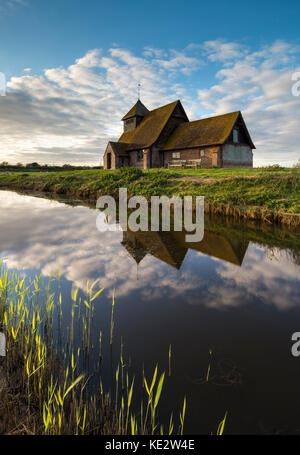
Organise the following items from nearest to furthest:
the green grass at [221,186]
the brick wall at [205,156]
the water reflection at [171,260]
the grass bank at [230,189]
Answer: the water reflection at [171,260] → the grass bank at [230,189] → the green grass at [221,186] → the brick wall at [205,156]

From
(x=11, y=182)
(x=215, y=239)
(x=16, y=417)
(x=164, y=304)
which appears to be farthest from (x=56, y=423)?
(x=11, y=182)

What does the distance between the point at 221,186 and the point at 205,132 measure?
15008 millimetres

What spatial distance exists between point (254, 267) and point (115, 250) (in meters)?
4.85

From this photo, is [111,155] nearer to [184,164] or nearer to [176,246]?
[184,164]


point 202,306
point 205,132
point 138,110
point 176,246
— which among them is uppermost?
point 138,110

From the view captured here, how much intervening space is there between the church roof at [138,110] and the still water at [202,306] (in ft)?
118

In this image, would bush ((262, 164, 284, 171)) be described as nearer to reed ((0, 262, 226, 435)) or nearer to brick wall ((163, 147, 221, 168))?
brick wall ((163, 147, 221, 168))

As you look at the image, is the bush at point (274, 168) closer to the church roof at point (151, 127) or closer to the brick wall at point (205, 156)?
the brick wall at point (205, 156)

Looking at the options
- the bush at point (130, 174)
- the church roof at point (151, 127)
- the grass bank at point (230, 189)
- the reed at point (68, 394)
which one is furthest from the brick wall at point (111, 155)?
the reed at point (68, 394)

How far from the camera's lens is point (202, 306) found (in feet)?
17.9

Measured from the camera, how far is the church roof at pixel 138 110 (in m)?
42.6

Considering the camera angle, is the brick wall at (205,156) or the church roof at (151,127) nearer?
the brick wall at (205,156)

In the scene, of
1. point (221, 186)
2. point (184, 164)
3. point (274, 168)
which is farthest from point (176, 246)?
point (184, 164)

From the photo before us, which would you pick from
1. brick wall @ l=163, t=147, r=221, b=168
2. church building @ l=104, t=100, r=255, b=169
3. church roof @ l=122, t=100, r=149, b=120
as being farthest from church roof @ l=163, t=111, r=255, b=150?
church roof @ l=122, t=100, r=149, b=120
